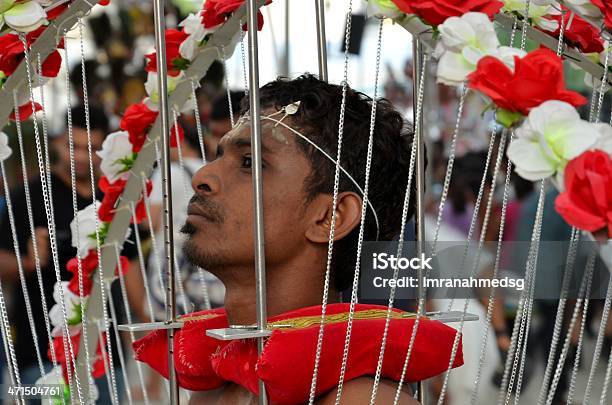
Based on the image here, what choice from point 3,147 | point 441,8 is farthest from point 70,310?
point 441,8

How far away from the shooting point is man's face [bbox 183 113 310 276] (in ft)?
A: 5.28

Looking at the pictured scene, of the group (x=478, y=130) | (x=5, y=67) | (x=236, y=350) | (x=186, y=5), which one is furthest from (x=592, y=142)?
(x=186, y=5)

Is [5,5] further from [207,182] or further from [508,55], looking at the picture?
[508,55]

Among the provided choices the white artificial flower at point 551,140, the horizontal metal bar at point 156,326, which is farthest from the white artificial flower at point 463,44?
the horizontal metal bar at point 156,326

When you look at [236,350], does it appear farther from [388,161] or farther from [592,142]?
[592,142]

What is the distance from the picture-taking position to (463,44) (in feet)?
4.25

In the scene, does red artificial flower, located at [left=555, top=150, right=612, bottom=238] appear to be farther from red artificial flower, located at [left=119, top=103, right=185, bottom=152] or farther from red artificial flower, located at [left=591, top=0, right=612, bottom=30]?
red artificial flower, located at [left=119, top=103, right=185, bottom=152]

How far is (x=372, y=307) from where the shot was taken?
166 centimetres

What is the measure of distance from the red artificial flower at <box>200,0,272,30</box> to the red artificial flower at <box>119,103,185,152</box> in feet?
0.84

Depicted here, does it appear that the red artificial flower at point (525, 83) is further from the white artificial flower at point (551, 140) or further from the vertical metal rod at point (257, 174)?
the vertical metal rod at point (257, 174)

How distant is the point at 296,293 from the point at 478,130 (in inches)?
139

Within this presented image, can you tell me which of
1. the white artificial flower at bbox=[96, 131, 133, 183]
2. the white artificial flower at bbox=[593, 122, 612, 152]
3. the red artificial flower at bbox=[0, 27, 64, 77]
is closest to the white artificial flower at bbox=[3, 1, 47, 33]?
the red artificial flower at bbox=[0, 27, 64, 77]

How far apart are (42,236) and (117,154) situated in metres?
0.92

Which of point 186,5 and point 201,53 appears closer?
point 201,53
